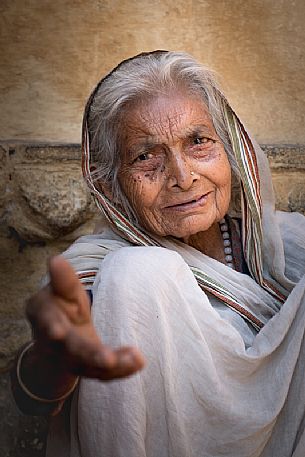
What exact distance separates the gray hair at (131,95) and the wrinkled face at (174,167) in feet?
0.11

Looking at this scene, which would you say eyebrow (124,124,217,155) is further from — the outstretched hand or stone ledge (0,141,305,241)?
the outstretched hand

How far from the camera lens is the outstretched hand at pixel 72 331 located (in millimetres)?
1077

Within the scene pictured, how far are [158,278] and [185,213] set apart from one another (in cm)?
25

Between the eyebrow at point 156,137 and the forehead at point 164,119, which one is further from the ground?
the forehead at point 164,119

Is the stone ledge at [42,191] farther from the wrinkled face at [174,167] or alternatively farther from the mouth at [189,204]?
the mouth at [189,204]

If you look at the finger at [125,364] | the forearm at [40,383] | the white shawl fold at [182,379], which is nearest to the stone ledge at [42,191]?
the white shawl fold at [182,379]

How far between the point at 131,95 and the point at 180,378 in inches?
27.1

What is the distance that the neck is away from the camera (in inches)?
80.1

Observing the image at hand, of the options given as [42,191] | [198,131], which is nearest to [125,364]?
[198,131]

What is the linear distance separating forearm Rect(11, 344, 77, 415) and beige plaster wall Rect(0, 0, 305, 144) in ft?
3.33

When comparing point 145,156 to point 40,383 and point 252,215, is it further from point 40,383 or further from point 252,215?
point 40,383

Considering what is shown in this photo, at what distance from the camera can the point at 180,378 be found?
163 centimetres

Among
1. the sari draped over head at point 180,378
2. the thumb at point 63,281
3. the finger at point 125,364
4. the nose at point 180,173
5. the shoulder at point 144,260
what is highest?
the thumb at point 63,281

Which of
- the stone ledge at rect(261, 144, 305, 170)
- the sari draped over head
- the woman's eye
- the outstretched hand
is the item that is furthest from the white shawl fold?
the stone ledge at rect(261, 144, 305, 170)
